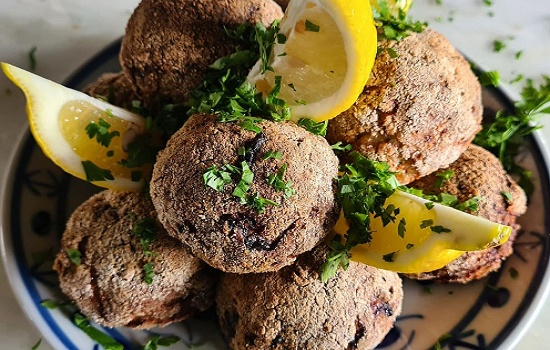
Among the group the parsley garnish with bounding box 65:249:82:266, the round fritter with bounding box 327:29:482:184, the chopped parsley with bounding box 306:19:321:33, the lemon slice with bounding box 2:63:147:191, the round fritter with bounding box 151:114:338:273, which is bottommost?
the parsley garnish with bounding box 65:249:82:266

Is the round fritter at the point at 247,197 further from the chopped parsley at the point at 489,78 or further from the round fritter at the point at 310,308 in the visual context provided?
the chopped parsley at the point at 489,78

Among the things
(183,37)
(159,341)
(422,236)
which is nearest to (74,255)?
(159,341)

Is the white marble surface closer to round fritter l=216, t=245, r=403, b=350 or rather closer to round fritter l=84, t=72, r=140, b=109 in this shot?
round fritter l=84, t=72, r=140, b=109

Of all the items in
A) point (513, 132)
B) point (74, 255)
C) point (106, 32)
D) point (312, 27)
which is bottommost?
point (74, 255)

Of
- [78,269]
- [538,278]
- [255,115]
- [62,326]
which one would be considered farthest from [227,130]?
[538,278]

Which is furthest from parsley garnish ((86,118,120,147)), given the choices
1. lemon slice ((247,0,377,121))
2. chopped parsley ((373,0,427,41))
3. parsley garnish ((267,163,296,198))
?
chopped parsley ((373,0,427,41))

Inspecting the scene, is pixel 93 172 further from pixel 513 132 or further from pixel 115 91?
pixel 513 132

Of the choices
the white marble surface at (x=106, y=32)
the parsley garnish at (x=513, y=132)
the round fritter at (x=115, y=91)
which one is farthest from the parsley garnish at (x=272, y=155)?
the white marble surface at (x=106, y=32)
